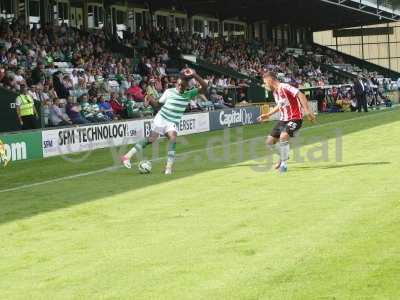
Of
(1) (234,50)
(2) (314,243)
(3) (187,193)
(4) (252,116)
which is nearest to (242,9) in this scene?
(1) (234,50)

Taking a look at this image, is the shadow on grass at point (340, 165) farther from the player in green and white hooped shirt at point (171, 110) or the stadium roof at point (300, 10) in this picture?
the stadium roof at point (300, 10)

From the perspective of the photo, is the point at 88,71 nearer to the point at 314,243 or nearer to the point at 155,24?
the point at 155,24

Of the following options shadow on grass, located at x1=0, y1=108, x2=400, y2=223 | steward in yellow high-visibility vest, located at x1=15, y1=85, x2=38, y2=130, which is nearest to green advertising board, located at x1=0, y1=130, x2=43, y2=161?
shadow on grass, located at x1=0, y1=108, x2=400, y2=223

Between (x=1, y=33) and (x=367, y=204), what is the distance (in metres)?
20.4

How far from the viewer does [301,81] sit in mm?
49000

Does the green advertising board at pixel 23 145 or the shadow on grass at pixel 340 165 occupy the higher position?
the green advertising board at pixel 23 145

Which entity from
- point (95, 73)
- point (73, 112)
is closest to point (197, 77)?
point (73, 112)

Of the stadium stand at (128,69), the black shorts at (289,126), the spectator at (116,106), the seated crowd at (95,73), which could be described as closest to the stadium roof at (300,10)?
the stadium stand at (128,69)

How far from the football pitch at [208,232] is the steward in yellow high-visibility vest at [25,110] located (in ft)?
19.5

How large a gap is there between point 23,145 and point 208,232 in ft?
43.6

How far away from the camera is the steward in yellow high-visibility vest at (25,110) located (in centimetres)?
2430

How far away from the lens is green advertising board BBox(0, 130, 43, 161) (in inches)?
842

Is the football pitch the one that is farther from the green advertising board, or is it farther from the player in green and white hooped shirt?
the green advertising board

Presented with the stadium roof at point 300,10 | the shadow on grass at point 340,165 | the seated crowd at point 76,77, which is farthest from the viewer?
the stadium roof at point 300,10
